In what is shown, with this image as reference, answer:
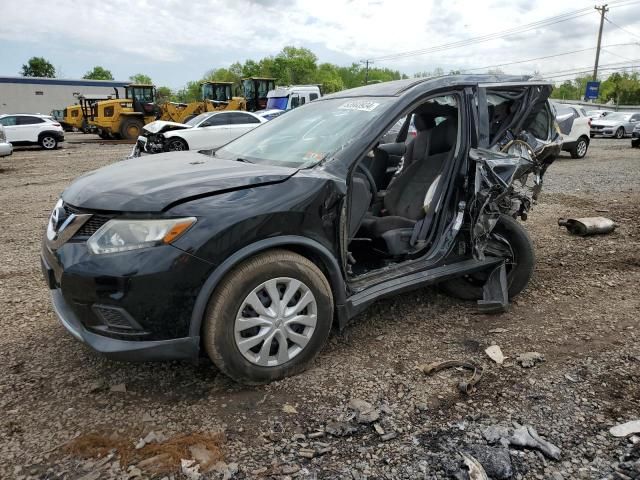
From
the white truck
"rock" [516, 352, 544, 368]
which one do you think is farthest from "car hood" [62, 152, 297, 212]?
the white truck

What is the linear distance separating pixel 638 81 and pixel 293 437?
85.2m

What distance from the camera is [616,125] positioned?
2398 centimetres

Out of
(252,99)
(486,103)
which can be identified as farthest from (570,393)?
(252,99)

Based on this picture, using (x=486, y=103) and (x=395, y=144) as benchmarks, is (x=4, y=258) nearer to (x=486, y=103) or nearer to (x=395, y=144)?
(x=395, y=144)

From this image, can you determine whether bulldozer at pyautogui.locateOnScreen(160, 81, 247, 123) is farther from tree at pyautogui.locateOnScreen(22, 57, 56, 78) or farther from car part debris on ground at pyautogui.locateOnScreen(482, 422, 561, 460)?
tree at pyautogui.locateOnScreen(22, 57, 56, 78)

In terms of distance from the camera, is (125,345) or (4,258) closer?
(125,345)

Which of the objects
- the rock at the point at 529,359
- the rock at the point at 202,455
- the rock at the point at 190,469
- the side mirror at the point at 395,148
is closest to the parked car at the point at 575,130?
the side mirror at the point at 395,148

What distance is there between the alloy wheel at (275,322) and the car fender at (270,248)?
186 millimetres

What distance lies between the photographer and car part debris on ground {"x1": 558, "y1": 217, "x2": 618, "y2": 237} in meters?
5.80

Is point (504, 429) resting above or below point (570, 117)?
below

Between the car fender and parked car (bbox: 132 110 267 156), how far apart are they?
11402mm

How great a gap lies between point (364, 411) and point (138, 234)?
148 cm

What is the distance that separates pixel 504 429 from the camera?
2387mm

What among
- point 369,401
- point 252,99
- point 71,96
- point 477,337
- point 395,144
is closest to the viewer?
point 369,401
